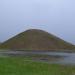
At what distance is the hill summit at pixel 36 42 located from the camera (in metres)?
137

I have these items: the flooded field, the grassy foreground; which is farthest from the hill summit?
the grassy foreground

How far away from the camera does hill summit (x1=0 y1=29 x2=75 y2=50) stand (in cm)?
13712

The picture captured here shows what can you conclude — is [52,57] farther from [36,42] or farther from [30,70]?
[36,42]

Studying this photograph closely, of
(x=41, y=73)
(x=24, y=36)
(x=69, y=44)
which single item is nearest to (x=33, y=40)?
(x=24, y=36)

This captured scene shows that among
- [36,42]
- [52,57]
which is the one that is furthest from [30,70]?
[36,42]

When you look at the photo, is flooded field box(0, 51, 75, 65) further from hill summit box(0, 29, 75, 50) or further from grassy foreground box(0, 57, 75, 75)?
hill summit box(0, 29, 75, 50)

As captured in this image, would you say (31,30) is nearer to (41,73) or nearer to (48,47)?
(48,47)

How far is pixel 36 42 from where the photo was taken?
475ft

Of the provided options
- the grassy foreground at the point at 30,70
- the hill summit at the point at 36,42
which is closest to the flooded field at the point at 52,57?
the grassy foreground at the point at 30,70

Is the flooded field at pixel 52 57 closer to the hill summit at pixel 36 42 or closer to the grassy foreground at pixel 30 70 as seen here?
the grassy foreground at pixel 30 70

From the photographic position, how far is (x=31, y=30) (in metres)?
160

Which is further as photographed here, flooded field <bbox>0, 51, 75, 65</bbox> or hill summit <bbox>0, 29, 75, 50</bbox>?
hill summit <bbox>0, 29, 75, 50</bbox>

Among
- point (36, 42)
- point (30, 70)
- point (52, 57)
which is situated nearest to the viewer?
point (30, 70)

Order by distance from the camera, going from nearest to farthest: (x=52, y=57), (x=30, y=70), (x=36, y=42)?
(x=30, y=70) < (x=52, y=57) < (x=36, y=42)
